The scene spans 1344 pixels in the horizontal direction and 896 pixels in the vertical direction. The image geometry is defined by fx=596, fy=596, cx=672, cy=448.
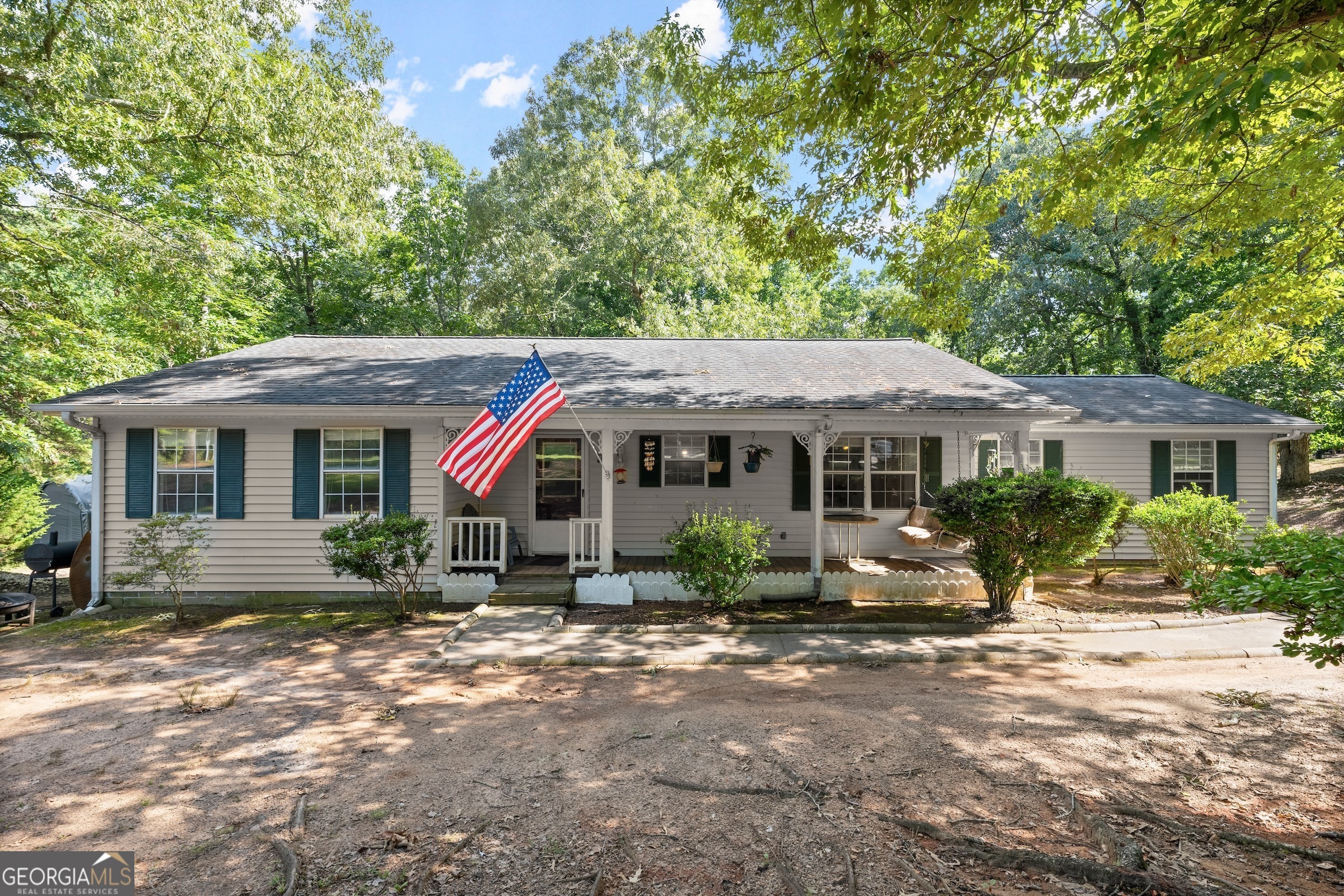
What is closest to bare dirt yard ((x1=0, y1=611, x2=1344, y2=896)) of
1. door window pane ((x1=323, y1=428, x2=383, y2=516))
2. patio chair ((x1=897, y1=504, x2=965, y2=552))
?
door window pane ((x1=323, y1=428, x2=383, y2=516))

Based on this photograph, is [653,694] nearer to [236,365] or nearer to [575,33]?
[236,365]

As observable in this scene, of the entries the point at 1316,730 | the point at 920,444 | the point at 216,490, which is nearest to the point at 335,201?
the point at 216,490

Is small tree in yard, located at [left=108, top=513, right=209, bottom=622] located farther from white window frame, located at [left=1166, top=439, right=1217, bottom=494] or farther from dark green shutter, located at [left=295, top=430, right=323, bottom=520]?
white window frame, located at [left=1166, top=439, right=1217, bottom=494]

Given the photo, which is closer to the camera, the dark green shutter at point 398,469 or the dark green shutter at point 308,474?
the dark green shutter at point 308,474

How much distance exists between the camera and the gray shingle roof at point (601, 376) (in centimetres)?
863

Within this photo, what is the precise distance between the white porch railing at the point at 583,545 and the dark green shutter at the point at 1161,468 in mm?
10959

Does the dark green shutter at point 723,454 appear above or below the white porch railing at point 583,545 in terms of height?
above

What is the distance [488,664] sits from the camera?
6570mm

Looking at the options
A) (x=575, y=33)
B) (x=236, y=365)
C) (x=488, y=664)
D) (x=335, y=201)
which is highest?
(x=575, y=33)

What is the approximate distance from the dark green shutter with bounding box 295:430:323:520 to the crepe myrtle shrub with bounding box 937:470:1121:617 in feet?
29.9

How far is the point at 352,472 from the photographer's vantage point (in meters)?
9.17

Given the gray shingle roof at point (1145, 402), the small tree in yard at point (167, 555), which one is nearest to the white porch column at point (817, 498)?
the gray shingle roof at point (1145, 402)

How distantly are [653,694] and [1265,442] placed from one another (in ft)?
44.6

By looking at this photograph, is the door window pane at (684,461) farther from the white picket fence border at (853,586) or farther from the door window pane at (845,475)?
the white picket fence border at (853,586)
